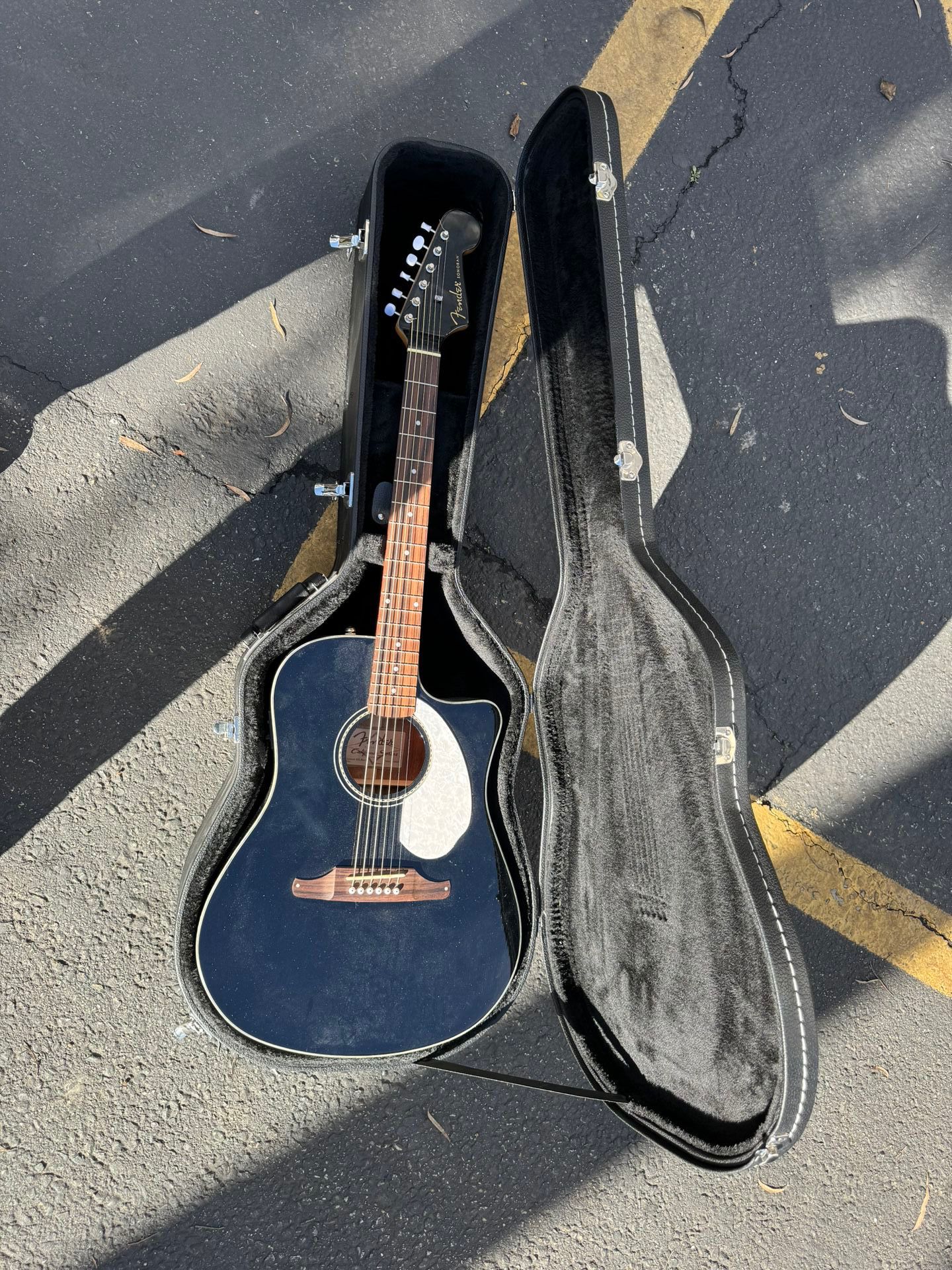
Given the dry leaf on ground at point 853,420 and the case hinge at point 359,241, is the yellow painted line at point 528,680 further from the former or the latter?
the dry leaf on ground at point 853,420

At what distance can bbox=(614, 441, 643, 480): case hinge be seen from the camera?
1.47 meters

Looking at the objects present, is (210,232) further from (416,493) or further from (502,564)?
(502,564)

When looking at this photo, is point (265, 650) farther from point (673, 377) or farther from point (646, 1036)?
point (673, 377)

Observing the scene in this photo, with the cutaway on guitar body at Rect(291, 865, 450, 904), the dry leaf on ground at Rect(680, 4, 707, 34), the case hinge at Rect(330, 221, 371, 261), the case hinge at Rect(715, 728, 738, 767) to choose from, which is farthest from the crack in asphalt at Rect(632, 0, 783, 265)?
the cutaway on guitar body at Rect(291, 865, 450, 904)

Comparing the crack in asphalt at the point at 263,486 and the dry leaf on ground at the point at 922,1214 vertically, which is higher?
the crack in asphalt at the point at 263,486

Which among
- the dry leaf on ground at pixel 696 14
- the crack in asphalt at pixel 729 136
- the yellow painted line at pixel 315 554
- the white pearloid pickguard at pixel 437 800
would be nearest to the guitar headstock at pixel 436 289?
the yellow painted line at pixel 315 554

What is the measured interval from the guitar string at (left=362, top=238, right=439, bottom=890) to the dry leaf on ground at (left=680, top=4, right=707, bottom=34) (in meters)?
1.34

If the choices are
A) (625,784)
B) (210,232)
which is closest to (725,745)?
(625,784)

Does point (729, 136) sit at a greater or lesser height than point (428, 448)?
greater

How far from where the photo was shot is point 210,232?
6.01 ft

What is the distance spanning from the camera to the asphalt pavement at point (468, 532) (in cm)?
175

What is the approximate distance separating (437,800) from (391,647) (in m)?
0.36

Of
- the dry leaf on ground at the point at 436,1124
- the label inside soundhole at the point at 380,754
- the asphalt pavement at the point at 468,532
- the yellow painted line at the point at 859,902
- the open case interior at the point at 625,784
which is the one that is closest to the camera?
the open case interior at the point at 625,784

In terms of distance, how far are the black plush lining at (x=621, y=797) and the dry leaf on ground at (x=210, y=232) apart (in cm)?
77
